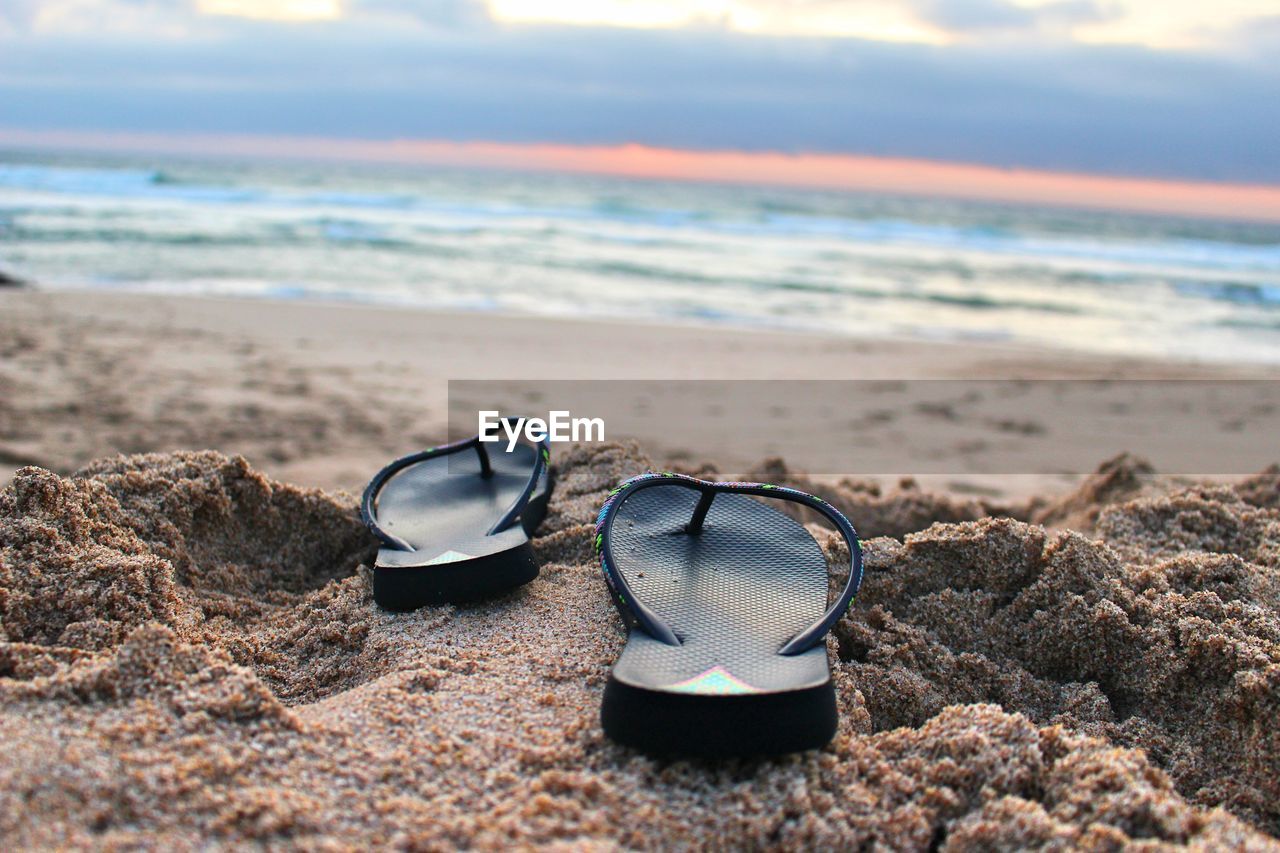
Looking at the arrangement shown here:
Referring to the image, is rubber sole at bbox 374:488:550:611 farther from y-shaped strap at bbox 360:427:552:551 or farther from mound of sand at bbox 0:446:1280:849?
y-shaped strap at bbox 360:427:552:551

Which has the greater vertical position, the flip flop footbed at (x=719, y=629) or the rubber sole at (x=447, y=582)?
the flip flop footbed at (x=719, y=629)

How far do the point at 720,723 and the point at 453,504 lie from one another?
1.15 m

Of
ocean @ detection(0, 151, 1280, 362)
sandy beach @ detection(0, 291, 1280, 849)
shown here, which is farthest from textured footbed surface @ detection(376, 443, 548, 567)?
ocean @ detection(0, 151, 1280, 362)

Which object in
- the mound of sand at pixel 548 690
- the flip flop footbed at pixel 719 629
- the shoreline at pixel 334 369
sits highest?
the flip flop footbed at pixel 719 629

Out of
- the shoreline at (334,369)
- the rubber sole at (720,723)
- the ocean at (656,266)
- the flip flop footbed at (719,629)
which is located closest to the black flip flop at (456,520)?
the flip flop footbed at (719,629)

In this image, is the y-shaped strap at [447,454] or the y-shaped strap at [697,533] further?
the y-shaped strap at [447,454]

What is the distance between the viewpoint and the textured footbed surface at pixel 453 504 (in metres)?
1.85

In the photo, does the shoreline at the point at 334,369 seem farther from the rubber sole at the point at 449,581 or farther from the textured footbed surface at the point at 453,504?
the rubber sole at the point at 449,581

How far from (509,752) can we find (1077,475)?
156 inches

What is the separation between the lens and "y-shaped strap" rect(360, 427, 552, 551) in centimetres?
193

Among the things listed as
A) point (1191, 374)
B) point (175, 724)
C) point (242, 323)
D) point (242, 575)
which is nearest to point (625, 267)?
→ point (242, 323)

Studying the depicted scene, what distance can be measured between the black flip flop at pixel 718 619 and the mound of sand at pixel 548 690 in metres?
0.06

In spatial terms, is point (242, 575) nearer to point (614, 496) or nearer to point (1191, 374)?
point (614, 496)

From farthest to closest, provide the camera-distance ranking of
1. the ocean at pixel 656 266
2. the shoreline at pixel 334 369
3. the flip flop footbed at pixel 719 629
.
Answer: the ocean at pixel 656 266, the shoreline at pixel 334 369, the flip flop footbed at pixel 719 629
